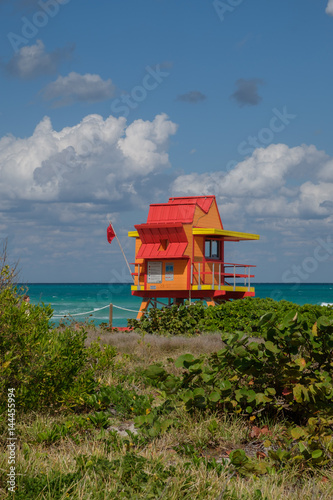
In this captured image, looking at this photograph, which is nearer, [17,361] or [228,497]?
[228,497]

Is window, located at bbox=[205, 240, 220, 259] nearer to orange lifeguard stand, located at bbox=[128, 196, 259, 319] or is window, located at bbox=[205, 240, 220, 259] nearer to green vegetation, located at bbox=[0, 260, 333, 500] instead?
orange lifeguard stand, located at bbox=[128, 196, 259, 319]

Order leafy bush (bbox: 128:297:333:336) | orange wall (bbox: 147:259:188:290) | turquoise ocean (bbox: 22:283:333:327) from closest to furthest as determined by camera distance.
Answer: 1. leafy bush (bbox: 128:297:333:336)
2. orange wall (bbox: 147:259:188:290)
3. turquoise ocean (bbox: 22:283:333:327)

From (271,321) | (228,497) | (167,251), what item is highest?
(167,251)

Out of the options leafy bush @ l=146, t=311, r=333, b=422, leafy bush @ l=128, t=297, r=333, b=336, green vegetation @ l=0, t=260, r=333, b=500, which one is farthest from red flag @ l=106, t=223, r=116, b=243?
leafy bush @ l=146, t=311, r=333, b=422

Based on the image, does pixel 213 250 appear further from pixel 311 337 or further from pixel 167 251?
pixel 311 337

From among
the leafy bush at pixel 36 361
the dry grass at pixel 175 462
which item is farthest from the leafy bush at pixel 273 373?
the leafy bush at pixel 36 361

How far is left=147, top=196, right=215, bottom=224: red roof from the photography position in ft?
89.3

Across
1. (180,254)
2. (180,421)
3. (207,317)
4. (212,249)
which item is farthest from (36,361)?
(212,249)

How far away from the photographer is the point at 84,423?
6.48 metres

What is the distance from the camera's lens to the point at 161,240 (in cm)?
2680

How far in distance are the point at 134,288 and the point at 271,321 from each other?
71.2 feet

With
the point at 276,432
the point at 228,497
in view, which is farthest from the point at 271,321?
the point at 228,497

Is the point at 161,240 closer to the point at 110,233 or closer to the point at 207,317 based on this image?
the point at 110,233

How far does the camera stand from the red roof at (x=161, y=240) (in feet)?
85.5
